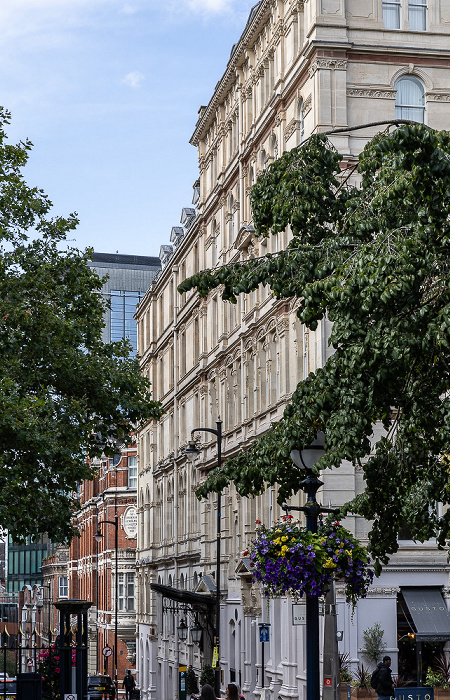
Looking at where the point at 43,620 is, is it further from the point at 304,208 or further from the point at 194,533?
the point at 304,208

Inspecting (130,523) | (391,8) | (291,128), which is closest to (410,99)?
(391,8)

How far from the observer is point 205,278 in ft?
56.0

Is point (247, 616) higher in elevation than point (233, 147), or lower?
lower

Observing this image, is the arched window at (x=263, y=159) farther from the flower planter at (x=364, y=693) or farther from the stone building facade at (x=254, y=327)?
the flower planter at (x=364, y=693)

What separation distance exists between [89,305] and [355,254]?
16.2 meters

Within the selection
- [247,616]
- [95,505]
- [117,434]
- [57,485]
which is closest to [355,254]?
[57,485]

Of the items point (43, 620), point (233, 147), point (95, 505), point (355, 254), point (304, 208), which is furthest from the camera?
point (43, 620)

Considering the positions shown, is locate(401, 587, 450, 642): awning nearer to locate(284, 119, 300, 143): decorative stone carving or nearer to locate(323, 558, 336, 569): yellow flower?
locate(284, 119, 300, 143): decorative stone carving

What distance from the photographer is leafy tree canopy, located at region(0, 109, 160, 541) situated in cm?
2675

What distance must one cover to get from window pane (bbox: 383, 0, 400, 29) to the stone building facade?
0.16 feet

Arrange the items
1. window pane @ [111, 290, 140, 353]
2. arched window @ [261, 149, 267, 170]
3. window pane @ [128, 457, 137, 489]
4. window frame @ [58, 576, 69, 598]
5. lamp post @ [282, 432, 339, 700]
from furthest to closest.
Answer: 1. window pane @ [111, 290, 140, 353]
2. window frame @ [58, 576, 69, 598]
3. window pane @ [128, 457, 137, 489]
4. arched window @ [261, 149, 267, 170]
5. lamp post @ [282, 432, 339, 700]

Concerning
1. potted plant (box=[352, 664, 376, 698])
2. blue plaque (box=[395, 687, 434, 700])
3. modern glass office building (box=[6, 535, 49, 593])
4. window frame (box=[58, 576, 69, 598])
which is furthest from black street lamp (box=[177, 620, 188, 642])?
modern glass office building (box=[6, 535, 49, 593])

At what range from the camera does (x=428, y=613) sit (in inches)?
1350

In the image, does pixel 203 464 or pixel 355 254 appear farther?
pixel 203 464
